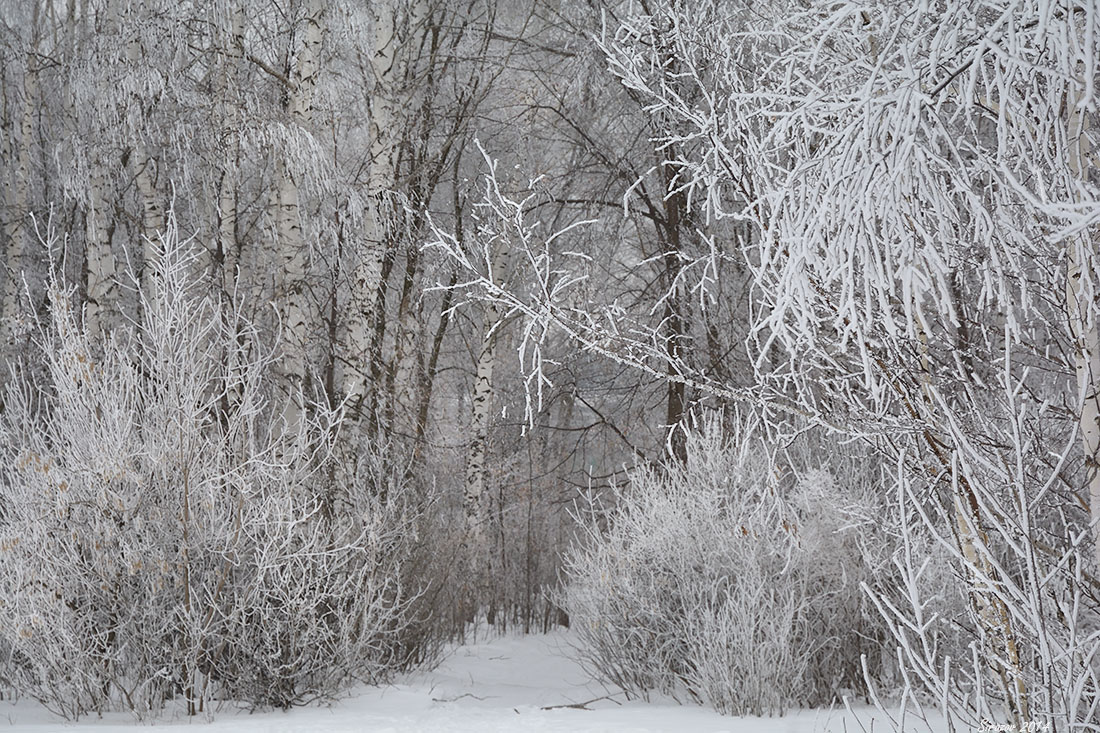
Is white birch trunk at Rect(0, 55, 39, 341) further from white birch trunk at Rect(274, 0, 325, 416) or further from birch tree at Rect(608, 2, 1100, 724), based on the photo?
birch tree at Rect(608, 2, 1100, 724)

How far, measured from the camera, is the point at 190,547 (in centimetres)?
679

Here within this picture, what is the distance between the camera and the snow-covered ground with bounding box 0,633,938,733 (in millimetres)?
6262

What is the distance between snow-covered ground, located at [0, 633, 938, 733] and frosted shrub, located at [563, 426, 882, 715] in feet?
0.85

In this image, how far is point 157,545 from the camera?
22.0 ft

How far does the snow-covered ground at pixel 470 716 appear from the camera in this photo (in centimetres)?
626

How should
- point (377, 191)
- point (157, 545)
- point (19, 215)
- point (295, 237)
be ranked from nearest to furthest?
1. point (157, 545)
2. point (295, 237)
3. point (377, 191)
4. point (19, 215)

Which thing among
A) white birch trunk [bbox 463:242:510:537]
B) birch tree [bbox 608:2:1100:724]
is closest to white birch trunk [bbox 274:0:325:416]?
white birch trunk [bbox 463:242:510:537]

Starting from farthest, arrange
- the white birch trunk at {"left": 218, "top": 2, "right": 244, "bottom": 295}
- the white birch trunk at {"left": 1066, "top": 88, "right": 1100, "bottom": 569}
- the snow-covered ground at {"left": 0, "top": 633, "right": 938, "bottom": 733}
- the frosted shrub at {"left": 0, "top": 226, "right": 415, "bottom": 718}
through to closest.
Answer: the white birch trunk at {"left": 218, "top": 2, "right": 244, "bottom": 295} < the frosted shrub at {"left": 0, "top": 226, "right": 415, "bottom": 718} < the snow-covered ground at {"left": 0, "top": 633, "right": 938, "bottom": 733} < the white birch trunk at {"left": 1066, "top": 88, "right": 1100, "bottom": 569}

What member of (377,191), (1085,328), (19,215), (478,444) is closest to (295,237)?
(377,191)

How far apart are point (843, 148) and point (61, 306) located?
216 inches

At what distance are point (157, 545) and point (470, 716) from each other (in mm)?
2342

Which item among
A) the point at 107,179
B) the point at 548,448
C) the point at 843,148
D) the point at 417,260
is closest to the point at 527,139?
the point at 417,260

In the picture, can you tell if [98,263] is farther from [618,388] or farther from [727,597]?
[727,597]

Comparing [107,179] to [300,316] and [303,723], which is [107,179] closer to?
[300,316]
